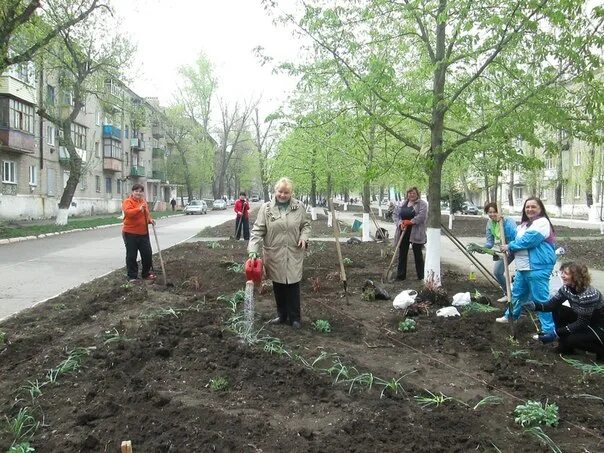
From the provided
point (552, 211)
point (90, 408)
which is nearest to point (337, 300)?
point (90, 408)

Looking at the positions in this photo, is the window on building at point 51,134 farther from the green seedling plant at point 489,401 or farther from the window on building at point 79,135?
the green seedling plant at point 489,401

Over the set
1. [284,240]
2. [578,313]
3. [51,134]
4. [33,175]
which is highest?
[51,134]

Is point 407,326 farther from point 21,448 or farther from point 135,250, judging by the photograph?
point 135,250

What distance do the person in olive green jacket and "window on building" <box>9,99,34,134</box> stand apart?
29.6 m

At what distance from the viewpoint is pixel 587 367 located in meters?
4.66

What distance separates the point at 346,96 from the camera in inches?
306

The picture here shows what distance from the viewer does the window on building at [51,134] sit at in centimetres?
3600

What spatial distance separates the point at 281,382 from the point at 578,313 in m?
3.04

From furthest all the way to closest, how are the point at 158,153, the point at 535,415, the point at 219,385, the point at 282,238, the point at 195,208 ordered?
the point at 158,153 → the point at 195,208 → the point at 282,238 → the point at 219,385 → the point at 535,415

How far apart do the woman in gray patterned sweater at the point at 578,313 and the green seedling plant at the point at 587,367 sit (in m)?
0.23

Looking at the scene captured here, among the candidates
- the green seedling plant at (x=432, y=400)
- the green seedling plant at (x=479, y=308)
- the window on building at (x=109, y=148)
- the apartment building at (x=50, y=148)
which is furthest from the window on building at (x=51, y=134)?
the green seedling plant at (x=432, y=400)

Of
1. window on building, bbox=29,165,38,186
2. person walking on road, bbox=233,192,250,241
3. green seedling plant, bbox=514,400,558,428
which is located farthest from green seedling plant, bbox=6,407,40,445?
window on building, bbox=29,165,38,186

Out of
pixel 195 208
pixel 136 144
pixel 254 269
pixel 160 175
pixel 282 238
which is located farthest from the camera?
pixel 160 175

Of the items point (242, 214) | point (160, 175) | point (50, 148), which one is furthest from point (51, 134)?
point (160, 175)
